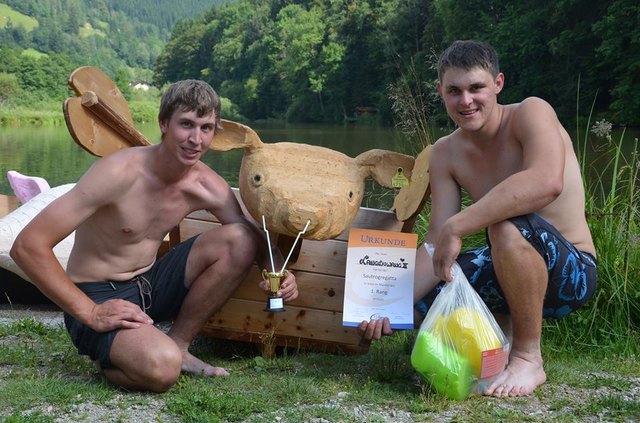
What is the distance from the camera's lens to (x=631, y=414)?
2977 mm

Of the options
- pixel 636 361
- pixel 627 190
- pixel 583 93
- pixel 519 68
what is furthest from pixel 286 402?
pixel 519 68

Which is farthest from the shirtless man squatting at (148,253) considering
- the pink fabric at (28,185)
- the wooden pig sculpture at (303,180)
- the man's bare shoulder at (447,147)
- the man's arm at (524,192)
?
the pink fabric at (28,185)

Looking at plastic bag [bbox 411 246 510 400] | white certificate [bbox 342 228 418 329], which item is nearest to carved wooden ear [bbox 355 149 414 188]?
white certificate [bbox 342 228 418 329]

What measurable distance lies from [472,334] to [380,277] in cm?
53

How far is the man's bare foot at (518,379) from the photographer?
3150 millimetres

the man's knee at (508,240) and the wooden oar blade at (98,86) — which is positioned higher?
the wooden oar blade at (98,86)

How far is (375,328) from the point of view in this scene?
3.35 meters

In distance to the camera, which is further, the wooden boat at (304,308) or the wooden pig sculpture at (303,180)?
the wooden boat at (304,308)

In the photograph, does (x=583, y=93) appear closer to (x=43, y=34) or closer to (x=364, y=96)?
(x=364, y=96)

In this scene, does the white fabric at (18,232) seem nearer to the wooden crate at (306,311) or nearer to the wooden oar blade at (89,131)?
the wooden oar blade at (89,131)

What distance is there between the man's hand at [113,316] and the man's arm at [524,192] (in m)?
1.25

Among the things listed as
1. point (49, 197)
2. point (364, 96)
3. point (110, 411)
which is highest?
point (364, 96)

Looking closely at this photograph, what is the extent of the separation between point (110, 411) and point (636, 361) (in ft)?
8.03

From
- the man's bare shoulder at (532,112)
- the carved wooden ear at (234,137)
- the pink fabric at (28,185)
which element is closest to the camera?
the man's bare shoulder at (532,112)
